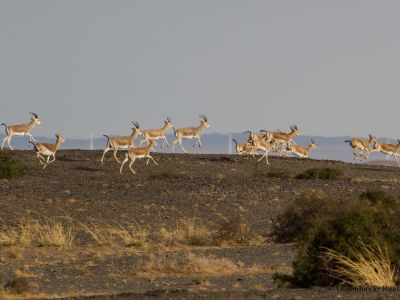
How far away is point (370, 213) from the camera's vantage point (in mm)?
18094

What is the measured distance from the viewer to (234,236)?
27.0m

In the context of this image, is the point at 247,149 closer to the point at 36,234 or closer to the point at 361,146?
the point at 361,146

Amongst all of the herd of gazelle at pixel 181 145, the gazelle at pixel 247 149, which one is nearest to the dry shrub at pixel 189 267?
the herd of gazelle at pixel 181 145

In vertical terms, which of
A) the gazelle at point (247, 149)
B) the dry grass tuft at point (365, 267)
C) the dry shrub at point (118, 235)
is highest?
the dry grass tuft at point (365, 267)

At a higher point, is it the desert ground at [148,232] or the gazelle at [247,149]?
the gazelle at [247,149]

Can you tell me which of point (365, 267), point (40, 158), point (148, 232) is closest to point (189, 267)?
point (365, 267)

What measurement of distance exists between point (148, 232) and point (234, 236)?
230 cm

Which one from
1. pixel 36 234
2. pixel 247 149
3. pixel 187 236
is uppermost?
pixel 247 149

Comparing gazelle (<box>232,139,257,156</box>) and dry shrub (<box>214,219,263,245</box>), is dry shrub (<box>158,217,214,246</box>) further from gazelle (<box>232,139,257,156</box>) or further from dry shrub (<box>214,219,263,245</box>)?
gazelle (<box>232,139,257,156</box>)

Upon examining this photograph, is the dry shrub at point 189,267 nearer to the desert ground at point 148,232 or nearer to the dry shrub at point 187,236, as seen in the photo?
the desert ground at point 148,232

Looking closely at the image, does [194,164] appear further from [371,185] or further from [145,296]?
[145,296]

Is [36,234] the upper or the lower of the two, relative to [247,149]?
lower

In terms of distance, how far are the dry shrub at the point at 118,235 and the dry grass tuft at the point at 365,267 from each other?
9.19 m

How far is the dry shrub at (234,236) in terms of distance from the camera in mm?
26844
